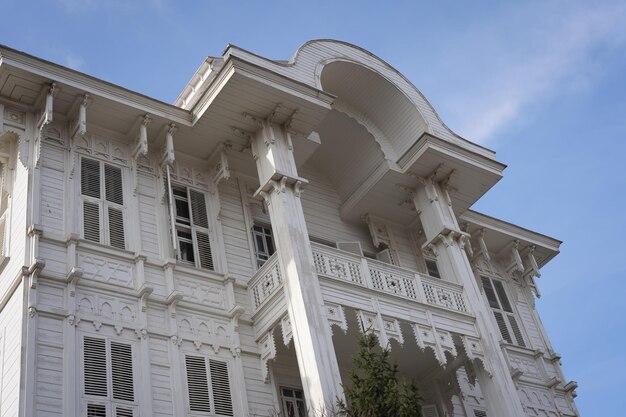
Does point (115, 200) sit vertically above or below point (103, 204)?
above

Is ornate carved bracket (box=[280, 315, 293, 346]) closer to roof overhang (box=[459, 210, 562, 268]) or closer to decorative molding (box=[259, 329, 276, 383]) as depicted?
decorative molding (box=[259, 329, 276, 383])

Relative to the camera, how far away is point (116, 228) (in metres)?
17.2

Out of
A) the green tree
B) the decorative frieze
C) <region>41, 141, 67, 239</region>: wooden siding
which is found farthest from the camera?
<region>41, 141, 67, 239</region>: wooden siding

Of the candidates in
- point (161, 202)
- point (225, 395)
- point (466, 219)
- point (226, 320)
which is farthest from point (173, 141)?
point (466, 219)

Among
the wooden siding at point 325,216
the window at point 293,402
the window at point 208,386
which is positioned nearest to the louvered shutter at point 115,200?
the window at point 208,386

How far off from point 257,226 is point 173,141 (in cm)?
287

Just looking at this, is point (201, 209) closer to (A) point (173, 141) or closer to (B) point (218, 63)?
(A) point (173, 141)

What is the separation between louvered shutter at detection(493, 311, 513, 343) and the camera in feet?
75.8

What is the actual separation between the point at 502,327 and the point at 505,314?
0.65m

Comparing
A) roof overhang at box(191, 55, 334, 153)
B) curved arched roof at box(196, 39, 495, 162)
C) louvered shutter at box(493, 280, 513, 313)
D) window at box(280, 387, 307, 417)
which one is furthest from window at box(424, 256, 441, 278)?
window at box(280, 387, 307, 417)

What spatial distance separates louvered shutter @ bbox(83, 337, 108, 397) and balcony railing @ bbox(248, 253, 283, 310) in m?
3.62

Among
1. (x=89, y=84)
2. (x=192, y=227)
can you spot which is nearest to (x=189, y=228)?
(x=192, y=227)

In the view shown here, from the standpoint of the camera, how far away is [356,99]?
22.0 metres

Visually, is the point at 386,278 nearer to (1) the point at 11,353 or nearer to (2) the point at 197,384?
(2) the point at 197,384
